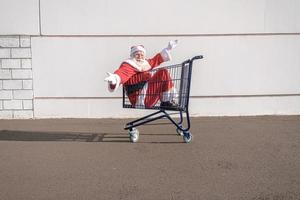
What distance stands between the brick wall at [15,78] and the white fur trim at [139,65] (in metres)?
2.02

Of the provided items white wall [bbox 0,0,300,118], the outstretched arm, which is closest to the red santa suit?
the outstretched arm

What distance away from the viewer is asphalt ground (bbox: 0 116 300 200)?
14.1 feet

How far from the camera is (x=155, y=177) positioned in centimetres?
464

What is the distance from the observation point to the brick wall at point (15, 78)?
6957mm

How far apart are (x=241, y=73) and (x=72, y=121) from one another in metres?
2.80

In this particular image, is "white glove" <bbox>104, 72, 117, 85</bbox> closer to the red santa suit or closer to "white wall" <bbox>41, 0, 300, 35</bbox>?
the red santa suit

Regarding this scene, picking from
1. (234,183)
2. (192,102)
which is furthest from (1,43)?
(234,183)

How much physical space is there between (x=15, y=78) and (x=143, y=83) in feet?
7.78

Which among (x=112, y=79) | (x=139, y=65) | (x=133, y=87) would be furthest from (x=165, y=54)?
(x=112, y=79)

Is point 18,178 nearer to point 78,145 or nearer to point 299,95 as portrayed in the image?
point 78,145

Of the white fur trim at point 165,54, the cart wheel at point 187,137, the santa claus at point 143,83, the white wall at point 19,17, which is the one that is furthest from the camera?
the white wall at point 19,17

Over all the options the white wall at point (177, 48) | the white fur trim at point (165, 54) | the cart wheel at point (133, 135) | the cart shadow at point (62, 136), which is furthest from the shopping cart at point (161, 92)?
the white wall at point (177, 48)

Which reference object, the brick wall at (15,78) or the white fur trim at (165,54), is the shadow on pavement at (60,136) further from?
the white fur trim at (165,54)

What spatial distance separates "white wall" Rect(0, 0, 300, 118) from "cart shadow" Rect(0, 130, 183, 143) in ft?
2.58
